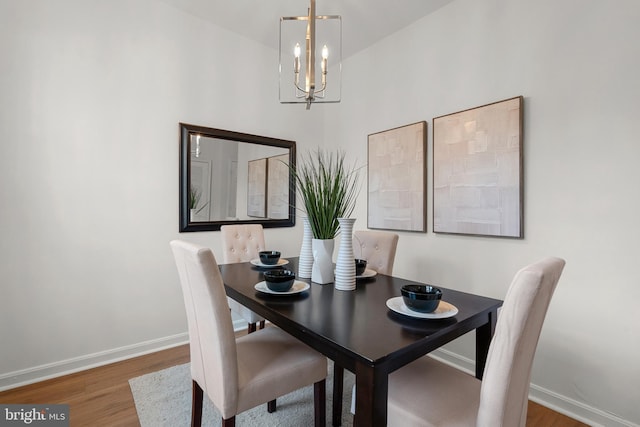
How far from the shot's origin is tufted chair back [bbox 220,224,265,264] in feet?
7.99

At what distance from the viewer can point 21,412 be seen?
5.54ft

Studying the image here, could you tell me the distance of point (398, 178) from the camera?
8.96 ft

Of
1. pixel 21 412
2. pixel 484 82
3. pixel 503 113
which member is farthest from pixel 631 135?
pixel 21 412

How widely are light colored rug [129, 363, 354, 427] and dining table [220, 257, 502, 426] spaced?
0.24m

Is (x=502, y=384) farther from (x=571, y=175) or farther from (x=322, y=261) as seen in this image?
(x=571, y=175)

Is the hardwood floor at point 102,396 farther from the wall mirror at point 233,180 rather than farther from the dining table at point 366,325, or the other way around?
the wall mirror at point 233,180

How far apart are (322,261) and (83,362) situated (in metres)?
2.00

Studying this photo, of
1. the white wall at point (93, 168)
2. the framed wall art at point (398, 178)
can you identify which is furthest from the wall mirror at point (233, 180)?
the framed wall art at point (398, 178)

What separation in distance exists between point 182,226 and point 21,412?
1.45 meters

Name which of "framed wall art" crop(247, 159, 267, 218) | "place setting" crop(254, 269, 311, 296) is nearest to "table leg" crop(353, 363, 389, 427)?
"place setting" crop(254, 269, 311, 296)

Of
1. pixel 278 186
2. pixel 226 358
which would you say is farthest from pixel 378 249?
pixel 278 186

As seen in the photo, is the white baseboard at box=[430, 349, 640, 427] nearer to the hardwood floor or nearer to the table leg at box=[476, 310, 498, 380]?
the hardwood floor

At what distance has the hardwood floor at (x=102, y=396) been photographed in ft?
5.51

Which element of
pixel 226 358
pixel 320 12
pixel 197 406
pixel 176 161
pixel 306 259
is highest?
pixel 320 12
